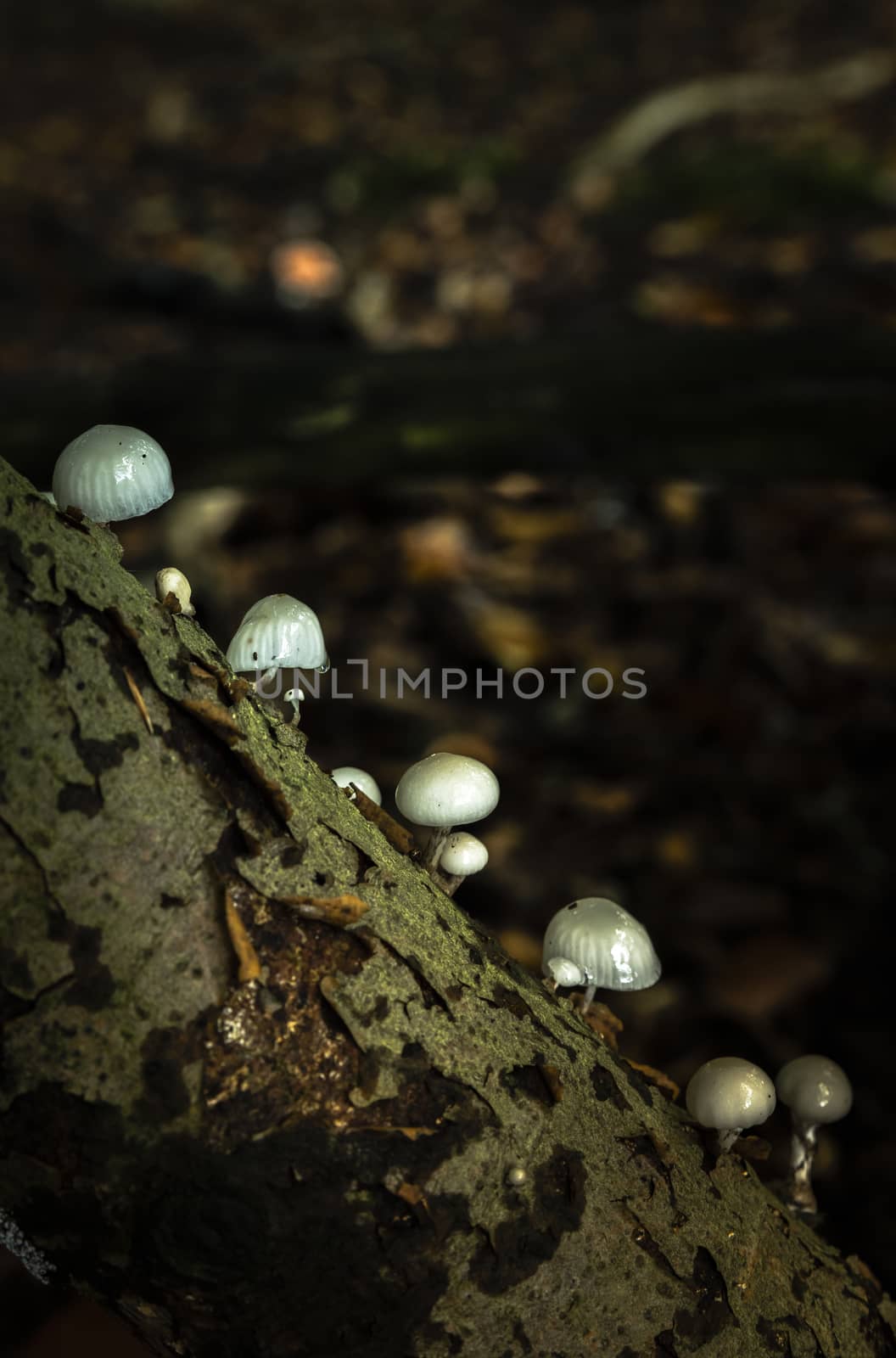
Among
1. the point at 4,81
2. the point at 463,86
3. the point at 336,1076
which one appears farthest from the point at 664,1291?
the point at 4,81

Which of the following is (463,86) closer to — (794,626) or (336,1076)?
(794,626)

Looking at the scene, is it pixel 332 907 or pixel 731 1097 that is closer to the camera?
pixel 332 907

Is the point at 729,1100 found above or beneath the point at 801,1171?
above

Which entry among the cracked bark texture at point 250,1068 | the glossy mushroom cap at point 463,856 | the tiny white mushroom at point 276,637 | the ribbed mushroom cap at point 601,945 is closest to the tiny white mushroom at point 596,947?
the ribbed mushroom cap at point 601,945

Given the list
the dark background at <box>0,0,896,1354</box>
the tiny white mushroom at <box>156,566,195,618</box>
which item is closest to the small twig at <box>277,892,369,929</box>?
the tiny white mushroom at <box>156,566,195,618</box>

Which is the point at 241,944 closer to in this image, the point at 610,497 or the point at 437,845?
the point at 437,845

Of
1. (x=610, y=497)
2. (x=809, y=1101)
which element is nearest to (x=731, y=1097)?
(x=809, y=1101)

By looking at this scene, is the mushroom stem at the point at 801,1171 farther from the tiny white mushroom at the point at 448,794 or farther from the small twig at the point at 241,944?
the small twig at the point at 241,944

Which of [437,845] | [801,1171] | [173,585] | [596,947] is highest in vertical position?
[173,585]
